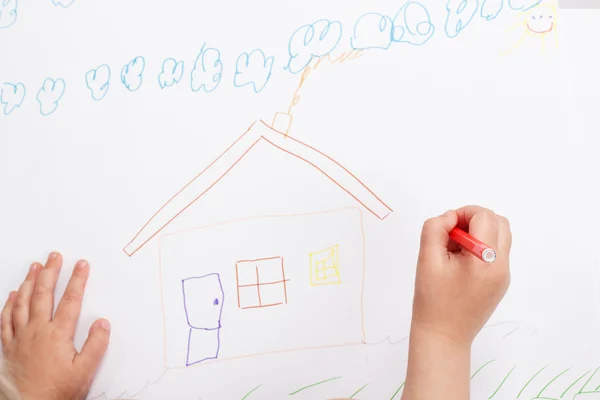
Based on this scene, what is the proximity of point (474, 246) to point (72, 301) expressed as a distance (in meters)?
0.45

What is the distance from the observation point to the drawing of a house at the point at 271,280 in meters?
0.62

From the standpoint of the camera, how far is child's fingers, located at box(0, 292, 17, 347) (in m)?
0.65

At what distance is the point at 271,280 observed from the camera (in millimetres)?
627

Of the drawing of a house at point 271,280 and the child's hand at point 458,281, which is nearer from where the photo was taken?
the child's hand at point 458,281

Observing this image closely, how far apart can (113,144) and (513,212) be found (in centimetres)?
47

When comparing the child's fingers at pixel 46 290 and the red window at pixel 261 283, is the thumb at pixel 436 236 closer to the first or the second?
the red window at pixel 261 283

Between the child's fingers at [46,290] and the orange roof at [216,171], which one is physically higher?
the orange roof at [216,171]

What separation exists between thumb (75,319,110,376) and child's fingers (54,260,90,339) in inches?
1.0

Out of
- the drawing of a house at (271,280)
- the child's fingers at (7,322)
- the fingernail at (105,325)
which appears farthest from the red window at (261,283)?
the child's fingers at (7,322)

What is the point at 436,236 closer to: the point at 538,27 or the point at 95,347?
the point at 538,27

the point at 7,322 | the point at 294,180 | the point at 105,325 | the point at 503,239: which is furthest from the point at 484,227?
the point at 7,322

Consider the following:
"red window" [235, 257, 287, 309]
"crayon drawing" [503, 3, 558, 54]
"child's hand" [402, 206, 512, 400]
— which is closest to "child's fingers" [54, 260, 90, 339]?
"red window" [235, 257, 287, 309]

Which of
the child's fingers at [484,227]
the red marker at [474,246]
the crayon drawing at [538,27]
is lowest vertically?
the red marker at [474,246]

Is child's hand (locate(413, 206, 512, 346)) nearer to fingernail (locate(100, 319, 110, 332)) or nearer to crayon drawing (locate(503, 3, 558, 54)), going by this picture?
crayon drawing (locate(503, 3, 558, 54))
